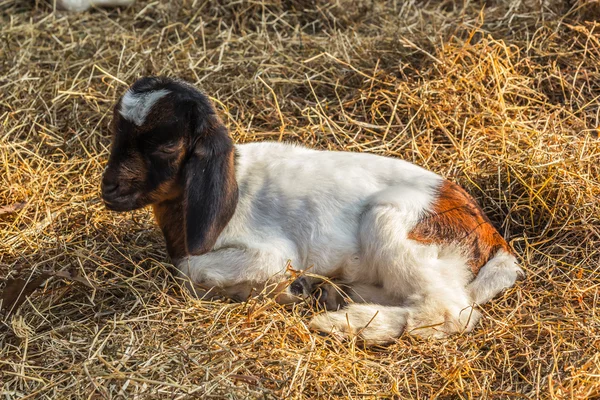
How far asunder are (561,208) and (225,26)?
3069mm

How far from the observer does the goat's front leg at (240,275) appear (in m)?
3.97

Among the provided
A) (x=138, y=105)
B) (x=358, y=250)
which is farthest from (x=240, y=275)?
(x=138, y=105)

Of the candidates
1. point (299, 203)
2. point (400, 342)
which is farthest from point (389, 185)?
point (400, 342)

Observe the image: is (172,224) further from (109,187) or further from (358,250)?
(358,250)

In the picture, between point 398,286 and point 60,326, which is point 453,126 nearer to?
point 398,286

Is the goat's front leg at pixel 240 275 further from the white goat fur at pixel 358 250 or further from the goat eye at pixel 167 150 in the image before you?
the goat eye at pixel 167 150

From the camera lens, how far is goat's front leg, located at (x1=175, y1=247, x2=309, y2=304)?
3969mm

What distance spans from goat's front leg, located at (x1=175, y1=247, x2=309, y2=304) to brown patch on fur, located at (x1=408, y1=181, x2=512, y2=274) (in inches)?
25.3

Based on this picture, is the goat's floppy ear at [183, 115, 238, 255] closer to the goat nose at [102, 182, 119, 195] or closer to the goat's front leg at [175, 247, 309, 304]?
the goat's front leg at [175, 247, 309, 304]

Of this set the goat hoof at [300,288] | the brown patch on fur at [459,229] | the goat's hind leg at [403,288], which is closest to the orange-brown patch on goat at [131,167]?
the goat hoof at [300,288]

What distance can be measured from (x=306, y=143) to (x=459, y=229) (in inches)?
58.9

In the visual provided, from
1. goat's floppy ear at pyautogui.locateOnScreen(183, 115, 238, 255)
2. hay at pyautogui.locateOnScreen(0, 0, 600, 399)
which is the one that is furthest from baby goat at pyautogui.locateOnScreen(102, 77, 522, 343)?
hay at pyautogui.locateOnScreen(0, 0, 600, 399)

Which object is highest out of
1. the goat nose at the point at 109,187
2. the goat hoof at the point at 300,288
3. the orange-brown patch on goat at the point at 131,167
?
the orange-brown patch on goat at the point at 131,167

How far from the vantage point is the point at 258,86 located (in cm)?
563
